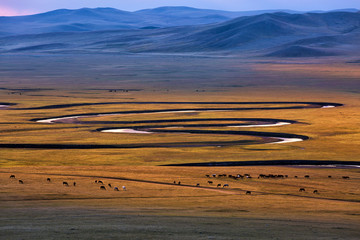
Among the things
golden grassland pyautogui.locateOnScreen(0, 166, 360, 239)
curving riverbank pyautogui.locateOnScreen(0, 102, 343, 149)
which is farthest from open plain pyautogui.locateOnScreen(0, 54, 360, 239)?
curving riverbank pyautogui.locateOnScreen(0, 102, 343, 149)

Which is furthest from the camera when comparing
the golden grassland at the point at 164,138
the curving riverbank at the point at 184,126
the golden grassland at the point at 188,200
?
the curving riverbank at the point at 184,126

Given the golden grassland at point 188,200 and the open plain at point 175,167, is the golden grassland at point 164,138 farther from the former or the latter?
the golden grassland at point 188,200

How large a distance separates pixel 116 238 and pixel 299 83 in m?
84.6

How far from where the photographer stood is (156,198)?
2264 cm

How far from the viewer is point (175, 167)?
103ft

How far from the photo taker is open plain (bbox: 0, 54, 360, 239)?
16.8 metres

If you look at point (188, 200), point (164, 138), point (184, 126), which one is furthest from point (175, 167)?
point (184, 126)

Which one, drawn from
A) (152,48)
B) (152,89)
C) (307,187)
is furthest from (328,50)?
(307,187)

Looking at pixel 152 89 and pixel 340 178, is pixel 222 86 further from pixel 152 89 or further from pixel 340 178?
pixel 340 178

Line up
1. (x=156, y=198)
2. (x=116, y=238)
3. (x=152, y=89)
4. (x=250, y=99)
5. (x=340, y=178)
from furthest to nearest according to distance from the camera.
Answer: (x=152, y=89) < (x=250, y=99) < (x=340, y=178) < (x=156, y=198) < (x=116, y=238)

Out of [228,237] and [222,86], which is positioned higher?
[228,237]

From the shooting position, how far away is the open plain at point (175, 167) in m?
16.8

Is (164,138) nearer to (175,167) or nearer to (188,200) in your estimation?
(175,167)

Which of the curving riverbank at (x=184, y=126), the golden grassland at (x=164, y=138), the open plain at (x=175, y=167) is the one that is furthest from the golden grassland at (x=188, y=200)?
the curving riverbank at (x=184, y=126)
